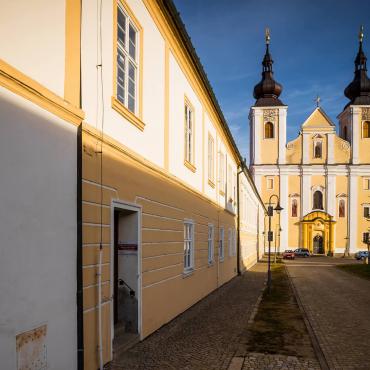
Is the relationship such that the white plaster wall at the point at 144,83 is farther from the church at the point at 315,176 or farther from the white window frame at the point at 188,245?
the church at the point at 315,176

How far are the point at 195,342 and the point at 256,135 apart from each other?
50.2m

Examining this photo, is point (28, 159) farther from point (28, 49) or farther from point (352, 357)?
point (352, 357)

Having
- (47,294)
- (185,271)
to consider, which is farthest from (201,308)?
(47,294)

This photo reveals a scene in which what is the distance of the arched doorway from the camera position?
57.1 meters

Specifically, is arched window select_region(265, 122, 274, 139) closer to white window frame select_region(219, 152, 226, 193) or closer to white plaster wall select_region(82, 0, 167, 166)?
white window frame select_region(219, 152, 226, 193)

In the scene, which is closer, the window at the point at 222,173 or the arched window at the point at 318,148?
the window at the point at 222,173

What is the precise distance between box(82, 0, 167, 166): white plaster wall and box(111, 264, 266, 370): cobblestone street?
3.33 meters

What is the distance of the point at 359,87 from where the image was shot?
58875 millimetres

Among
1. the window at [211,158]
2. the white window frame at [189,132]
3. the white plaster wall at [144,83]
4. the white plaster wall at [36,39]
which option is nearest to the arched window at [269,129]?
the window at [211,158]

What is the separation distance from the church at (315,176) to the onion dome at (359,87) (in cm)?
26

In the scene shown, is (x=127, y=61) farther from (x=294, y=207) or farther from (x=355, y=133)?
(x=355, y=133)

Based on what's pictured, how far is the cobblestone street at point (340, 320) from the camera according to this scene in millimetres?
7809

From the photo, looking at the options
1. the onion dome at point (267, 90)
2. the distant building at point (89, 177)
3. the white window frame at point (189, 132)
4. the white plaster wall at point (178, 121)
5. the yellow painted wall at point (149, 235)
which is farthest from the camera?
the onion dome at point (267, 90)

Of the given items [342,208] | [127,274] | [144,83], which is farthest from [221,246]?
[342,208]
